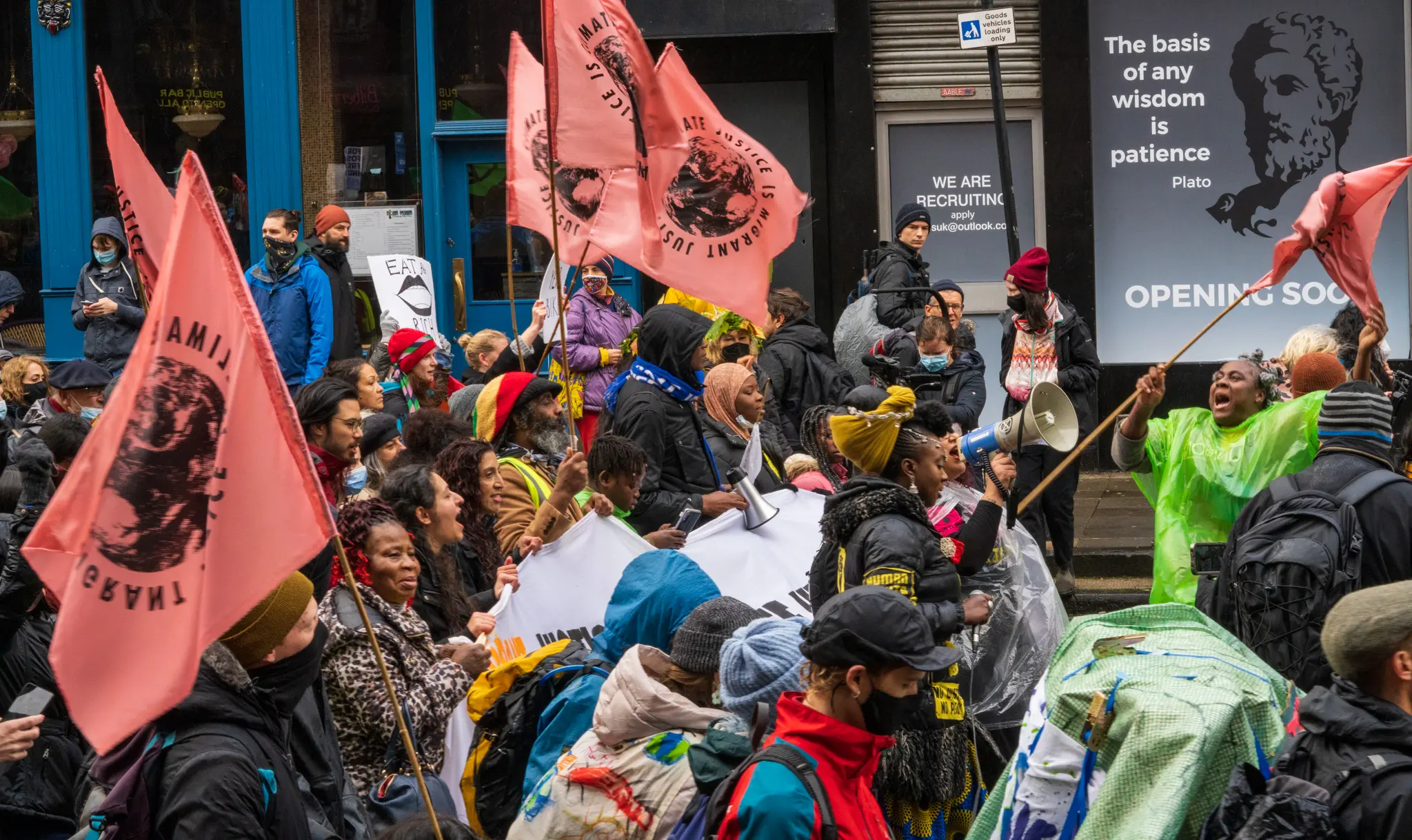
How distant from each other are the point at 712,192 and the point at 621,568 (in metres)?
1.87

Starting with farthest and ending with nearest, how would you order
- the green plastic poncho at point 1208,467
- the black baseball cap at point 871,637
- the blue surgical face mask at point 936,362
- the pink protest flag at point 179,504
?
the blue surgical face mask at point 936,362, the green plastic poncho at point 1208,467, the black baseball cap at point 871,637, the pink protest flag at point 179,504

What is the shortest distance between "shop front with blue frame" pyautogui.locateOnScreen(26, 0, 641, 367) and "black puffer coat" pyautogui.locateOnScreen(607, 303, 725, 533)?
606cm

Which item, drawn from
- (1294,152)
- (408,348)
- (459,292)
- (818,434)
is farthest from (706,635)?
(1294,152)

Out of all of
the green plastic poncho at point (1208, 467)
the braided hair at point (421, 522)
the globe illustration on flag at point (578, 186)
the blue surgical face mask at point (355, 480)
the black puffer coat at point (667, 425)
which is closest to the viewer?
the braided hair at point (421, 522)

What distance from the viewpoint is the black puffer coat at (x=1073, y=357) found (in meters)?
9.30

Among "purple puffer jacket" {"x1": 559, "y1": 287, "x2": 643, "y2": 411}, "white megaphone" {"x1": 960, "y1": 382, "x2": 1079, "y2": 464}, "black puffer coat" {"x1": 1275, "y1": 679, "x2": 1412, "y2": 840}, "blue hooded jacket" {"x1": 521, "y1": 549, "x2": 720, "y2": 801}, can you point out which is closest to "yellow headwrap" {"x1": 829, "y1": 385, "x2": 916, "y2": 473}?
"white megaphone" {"x1": 960, "y1": 382, "x2": 1079, "y2": 464}

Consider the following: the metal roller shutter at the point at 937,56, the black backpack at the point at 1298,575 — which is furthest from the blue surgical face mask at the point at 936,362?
the black backpack at the point at 1298,575

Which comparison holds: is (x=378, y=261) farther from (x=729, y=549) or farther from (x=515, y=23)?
(x=729, y=549)

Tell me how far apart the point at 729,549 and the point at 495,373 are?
10.5ft

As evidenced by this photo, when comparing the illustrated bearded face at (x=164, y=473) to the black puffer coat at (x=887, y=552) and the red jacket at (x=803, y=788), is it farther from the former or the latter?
the black puffer coat at (x=887, y=552)

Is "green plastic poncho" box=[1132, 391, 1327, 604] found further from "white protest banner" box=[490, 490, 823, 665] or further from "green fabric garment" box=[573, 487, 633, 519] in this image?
"green fabric garment" box=[573, 487, 633, 519]

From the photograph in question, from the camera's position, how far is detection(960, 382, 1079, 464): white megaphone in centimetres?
562

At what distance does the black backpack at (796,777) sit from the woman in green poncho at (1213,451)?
3227mm

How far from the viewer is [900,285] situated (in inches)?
413
